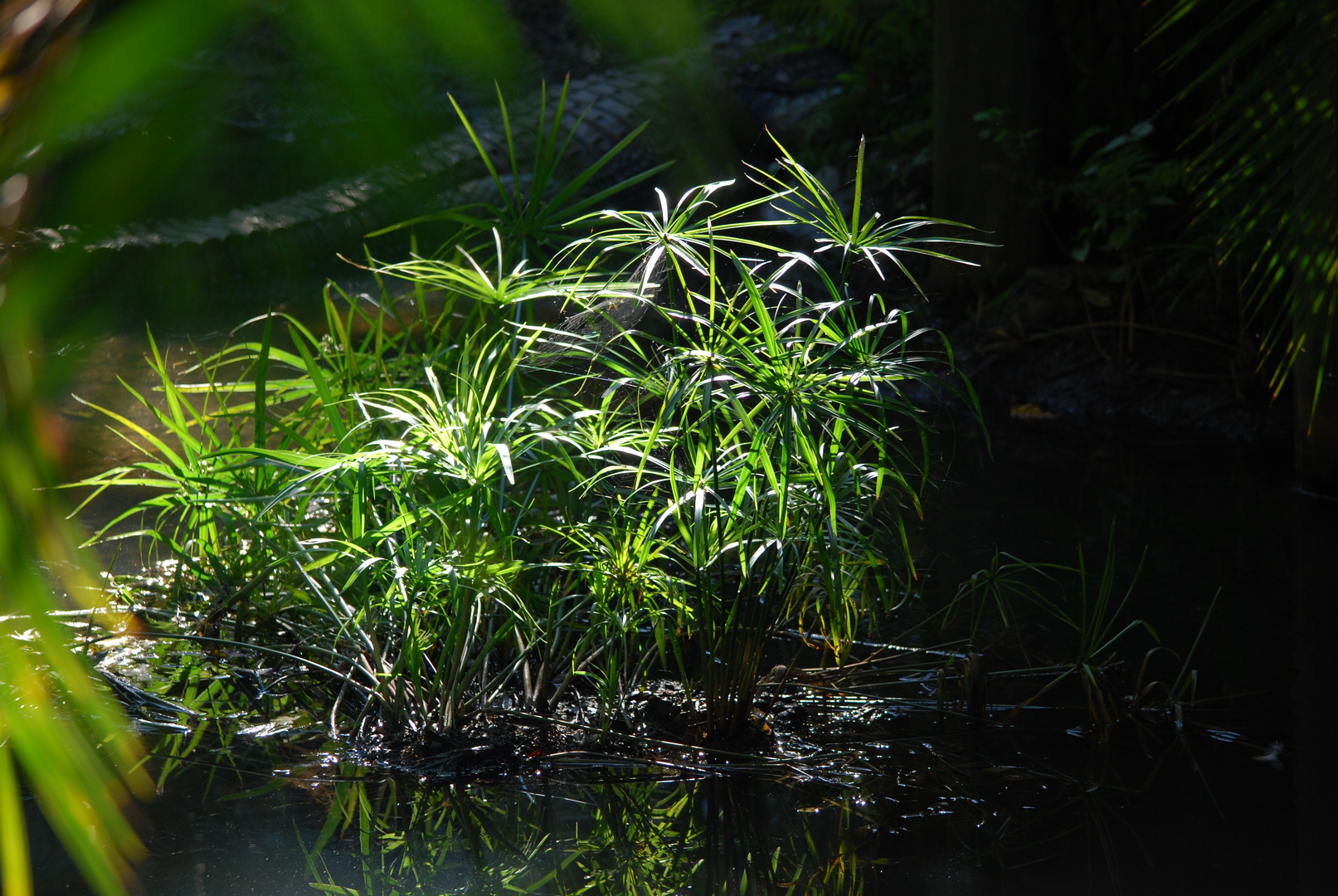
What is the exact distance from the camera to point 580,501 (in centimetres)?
189

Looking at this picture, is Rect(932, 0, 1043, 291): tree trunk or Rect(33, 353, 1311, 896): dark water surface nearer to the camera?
Rect(33, 353, 1311, 896): dark water surface

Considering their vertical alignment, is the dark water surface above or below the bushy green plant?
below

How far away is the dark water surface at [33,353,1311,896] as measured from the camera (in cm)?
120

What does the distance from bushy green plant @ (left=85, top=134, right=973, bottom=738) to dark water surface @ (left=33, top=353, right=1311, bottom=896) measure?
0.15m

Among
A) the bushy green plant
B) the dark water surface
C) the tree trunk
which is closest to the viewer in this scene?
the dark water surface

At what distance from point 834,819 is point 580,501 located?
77cm

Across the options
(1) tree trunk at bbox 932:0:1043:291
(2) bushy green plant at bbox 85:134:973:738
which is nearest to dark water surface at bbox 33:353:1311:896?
(2) bushy green plant at bbox 85:134:973:738

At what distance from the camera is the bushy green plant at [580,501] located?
1435 millimetres

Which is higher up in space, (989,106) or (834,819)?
(989,106)

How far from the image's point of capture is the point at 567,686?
1.61 metres

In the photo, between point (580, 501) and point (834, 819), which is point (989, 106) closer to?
point (580, 501)

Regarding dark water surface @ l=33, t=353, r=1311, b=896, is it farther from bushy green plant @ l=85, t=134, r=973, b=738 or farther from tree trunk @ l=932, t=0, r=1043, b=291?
tree trunk @ l=932, t=0, r=1043, b=291

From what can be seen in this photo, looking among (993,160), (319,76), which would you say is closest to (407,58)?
(319,76)

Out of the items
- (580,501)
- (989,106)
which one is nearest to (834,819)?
(580,501)
